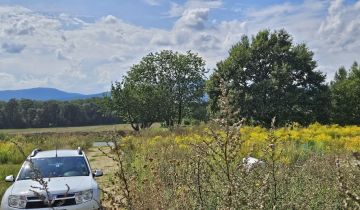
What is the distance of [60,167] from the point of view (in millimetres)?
10141

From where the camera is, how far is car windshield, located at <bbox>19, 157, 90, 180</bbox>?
9887 millimetres

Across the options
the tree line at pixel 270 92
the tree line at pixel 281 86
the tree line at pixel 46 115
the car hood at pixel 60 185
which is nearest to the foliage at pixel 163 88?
the tree line at pixel 270 92

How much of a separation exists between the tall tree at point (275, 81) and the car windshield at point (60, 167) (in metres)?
24.9

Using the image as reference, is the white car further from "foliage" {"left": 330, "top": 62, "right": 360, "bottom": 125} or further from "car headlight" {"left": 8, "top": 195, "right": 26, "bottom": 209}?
"foliage" {"left": 330, "top": 62, "right": 360, "bottom": 125}

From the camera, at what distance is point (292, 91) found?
1479 inches

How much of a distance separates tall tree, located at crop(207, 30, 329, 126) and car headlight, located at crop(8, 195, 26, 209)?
2671 cm

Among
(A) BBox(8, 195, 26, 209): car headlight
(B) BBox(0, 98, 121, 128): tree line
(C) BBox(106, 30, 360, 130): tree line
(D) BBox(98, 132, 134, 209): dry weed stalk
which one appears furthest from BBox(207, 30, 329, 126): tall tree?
(B) BBox(0, 98, 121, 128): tree line

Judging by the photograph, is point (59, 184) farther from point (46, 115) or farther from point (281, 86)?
point (46, 115)

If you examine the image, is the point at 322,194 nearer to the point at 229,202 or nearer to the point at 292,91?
the point at 229,202

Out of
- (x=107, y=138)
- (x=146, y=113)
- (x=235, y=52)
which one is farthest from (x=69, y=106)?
(x=107, y=138)

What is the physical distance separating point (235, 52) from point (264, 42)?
2583 millimetres

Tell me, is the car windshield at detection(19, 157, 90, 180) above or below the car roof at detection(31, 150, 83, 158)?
A: below

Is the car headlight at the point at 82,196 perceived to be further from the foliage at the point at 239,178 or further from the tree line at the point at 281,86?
the tree line at the point at 281,86

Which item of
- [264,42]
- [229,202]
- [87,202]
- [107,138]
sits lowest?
[87,202]
